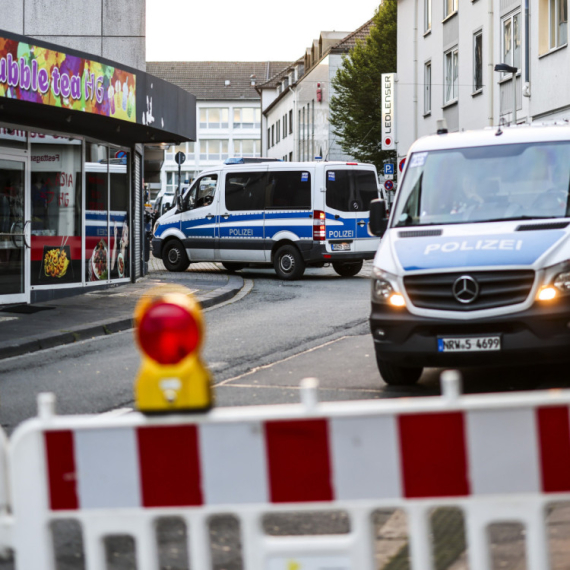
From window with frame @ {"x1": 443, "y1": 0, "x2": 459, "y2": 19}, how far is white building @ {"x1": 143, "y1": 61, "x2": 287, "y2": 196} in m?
74.4

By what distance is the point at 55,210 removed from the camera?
16.6 m

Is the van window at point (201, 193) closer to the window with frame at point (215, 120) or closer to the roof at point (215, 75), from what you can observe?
the roof at point (215, 75)

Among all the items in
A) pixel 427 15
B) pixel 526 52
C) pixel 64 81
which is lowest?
pixel 64 81

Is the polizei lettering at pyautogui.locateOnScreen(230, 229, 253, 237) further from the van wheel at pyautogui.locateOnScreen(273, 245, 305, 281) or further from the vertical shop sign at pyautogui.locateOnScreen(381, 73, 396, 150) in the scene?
the vertical shop sign at pyautogui.locateOnScreen(381, 73, 396, 150)

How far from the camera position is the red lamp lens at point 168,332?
7.77 feet

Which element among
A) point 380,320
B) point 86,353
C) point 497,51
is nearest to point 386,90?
point 497,51

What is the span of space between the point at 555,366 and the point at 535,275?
6.13 feet

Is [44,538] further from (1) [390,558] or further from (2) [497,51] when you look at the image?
(2) [497,51]

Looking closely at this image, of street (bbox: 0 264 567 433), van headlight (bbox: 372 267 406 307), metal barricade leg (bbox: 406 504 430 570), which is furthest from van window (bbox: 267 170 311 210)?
metal barricade leg (bbox: 406 504 430 570)

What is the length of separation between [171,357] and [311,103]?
6888 cm

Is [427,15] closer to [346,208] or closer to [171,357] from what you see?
[346,208]

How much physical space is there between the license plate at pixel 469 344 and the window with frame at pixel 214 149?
105203mm

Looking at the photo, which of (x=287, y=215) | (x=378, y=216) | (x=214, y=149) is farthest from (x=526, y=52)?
(x=214, y=149)

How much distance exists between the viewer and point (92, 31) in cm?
1991
